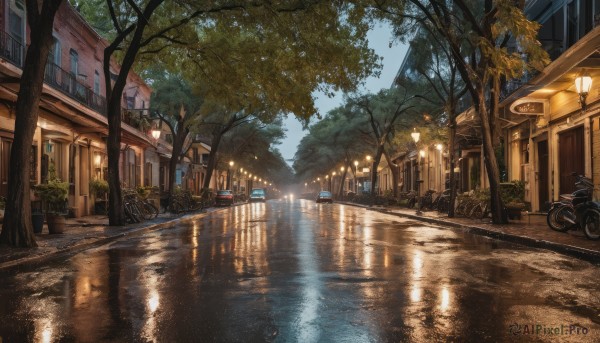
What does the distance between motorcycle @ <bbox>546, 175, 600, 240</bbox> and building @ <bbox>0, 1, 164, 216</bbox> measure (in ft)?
47.1

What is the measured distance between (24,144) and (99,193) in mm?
17024

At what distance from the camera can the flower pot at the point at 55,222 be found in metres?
15.7

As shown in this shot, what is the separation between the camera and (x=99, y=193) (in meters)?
28.8

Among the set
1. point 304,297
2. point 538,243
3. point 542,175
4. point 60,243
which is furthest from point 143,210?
point 304,297

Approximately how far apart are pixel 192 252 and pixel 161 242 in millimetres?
2897

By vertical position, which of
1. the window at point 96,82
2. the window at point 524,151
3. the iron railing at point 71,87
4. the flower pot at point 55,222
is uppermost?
the window at point 96,82

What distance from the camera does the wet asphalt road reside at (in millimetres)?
5227

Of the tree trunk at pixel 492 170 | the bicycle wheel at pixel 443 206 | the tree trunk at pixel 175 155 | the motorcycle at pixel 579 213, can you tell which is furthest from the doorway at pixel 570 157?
the tree trunk at pixel 175 155

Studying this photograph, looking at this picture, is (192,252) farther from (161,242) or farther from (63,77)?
(63,77)

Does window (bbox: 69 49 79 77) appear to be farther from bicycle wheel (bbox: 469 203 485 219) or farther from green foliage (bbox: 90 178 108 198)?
bicycle wheel (bbox: 469 203 485 219)

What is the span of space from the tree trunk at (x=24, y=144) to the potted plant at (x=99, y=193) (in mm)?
15748

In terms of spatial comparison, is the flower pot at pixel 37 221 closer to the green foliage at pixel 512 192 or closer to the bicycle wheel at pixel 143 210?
the bicycle wheel at pixel 143 210

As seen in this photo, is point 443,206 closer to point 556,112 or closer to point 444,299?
point 556,112

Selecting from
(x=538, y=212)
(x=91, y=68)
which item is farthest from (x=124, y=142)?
(x=538, y=212)
